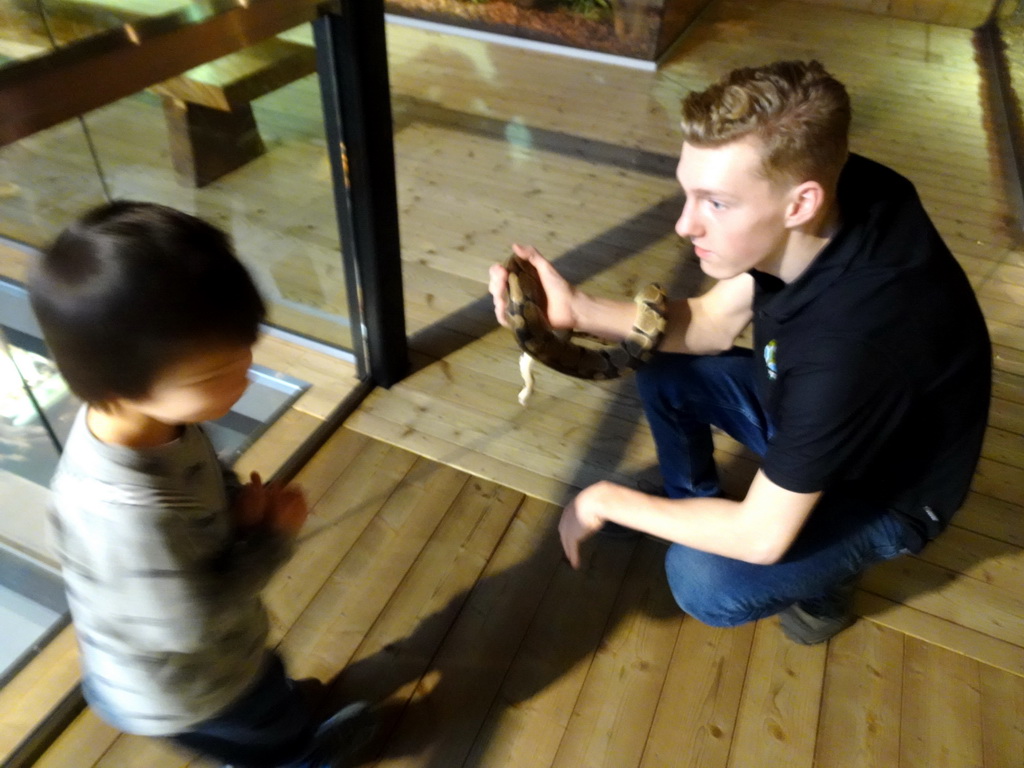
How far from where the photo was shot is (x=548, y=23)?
4.64 metres

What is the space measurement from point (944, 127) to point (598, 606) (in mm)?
3841

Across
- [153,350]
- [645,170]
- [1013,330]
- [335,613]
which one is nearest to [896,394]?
[153,350]

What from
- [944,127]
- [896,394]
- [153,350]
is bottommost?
[944,127]

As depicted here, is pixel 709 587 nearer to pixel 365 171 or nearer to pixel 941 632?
pixel 941 632

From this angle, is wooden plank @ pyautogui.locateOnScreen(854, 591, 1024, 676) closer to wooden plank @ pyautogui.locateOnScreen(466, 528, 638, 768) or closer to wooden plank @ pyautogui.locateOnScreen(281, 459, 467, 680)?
wooden plank @ pyautogui.locateOnScreen(466, 528, 638, 768)

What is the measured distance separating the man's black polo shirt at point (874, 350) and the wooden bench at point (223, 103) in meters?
1.15

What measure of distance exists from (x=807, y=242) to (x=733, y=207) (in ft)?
0.46

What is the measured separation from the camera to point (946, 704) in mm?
1475

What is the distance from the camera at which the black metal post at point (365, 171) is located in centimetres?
149

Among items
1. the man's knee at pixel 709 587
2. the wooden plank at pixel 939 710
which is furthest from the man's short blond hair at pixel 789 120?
the wooden plank at pixel 939 710

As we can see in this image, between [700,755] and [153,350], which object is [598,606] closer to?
[700,755]

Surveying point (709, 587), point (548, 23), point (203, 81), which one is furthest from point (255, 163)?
point (548, 23)

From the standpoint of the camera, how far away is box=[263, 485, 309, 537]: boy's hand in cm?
92

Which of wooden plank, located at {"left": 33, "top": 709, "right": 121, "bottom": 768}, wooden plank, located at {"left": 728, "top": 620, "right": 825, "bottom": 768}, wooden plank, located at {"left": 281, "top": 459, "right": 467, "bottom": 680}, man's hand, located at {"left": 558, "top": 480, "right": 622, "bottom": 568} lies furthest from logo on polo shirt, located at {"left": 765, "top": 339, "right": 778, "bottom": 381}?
wooden plank, located at {"left": 33, "top": 709, "right": 121, "bottom": 768}
